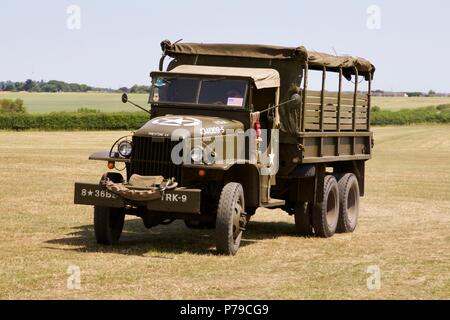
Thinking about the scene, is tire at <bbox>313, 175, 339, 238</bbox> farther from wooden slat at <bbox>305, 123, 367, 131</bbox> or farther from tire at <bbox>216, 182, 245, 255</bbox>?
tire at <bbox>216, 182, 245, 255</bbox>

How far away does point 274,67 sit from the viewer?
14.8 metres

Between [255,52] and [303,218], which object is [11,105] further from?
[255,52]

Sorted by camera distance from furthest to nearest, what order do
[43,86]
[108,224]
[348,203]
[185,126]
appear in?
[43,86] < [348,203] < [108,224] < [185,126]

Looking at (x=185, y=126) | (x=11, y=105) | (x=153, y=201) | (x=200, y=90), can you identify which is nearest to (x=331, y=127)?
(x=200, y=90)

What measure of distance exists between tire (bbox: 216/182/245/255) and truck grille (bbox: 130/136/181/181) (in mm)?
671

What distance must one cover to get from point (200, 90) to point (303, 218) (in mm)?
3186

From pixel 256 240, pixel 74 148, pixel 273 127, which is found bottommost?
pixel 74 148

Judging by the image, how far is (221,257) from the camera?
12594 mm

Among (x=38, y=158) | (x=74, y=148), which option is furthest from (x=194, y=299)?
(x=74, y=148)

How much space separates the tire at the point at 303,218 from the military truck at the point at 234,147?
0.06ft

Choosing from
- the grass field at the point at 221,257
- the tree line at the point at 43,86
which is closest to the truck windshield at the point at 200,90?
the grass field at the point at 221,257

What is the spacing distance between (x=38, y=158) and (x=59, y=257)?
24.3 meters
